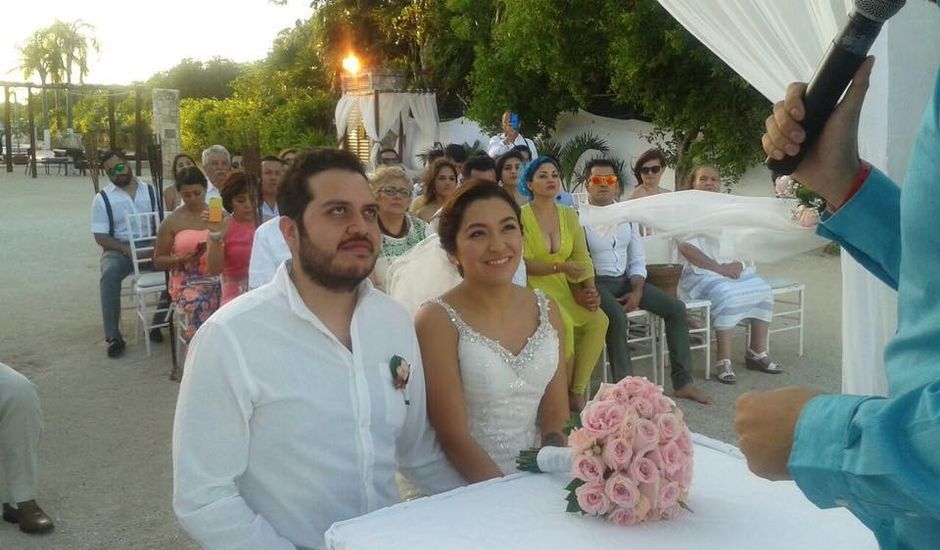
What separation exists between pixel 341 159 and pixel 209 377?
2.58 ft

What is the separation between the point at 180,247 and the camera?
686 cm

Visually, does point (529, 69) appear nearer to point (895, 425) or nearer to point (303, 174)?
point (303, 174)

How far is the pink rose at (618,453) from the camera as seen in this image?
1902mm

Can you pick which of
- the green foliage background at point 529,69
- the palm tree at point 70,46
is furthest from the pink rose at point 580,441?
the palm tree at point 70,46

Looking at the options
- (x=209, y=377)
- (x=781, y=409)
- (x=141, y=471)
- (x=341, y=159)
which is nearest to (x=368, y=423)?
(x=209, y=377)

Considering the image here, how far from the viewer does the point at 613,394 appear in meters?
2.00

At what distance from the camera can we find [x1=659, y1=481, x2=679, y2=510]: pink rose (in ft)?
6.15

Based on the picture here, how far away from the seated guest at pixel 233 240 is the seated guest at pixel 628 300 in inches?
99.2

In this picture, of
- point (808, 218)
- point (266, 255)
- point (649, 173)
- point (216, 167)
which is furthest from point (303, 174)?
point (216, 167)

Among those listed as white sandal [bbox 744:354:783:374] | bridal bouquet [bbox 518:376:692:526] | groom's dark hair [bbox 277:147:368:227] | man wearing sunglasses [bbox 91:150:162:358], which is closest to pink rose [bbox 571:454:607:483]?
bridal bouquet [bbox 518:376:692:526]

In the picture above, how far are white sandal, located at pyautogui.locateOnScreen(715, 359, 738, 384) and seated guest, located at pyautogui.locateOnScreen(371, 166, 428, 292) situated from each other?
262 centimetres

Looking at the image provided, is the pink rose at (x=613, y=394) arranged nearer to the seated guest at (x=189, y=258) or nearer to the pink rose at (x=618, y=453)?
the pink rose at (x=618, y=453)

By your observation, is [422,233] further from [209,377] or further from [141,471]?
[209,377]

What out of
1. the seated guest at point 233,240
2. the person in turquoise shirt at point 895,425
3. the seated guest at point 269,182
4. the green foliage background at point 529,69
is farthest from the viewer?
the green foliage background at point 529,69
